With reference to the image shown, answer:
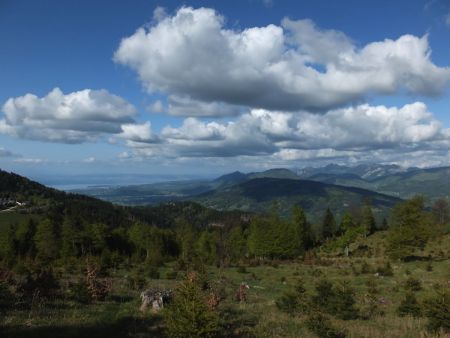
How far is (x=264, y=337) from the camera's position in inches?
564

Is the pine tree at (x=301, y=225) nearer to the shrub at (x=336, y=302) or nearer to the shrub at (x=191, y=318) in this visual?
the shrub at (x=336, y=302)

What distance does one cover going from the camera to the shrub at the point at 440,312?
16.0 metres

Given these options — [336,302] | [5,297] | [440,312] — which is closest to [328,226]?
[336,302]

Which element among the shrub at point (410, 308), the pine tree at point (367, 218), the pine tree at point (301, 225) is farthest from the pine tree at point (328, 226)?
the shrub at point (410, 308)

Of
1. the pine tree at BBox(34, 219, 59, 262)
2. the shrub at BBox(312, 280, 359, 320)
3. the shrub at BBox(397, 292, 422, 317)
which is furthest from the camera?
the pine tree at BBox(34, 219, 59, 262)

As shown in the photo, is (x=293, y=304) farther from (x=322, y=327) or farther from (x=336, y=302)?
(x=322, y=327)

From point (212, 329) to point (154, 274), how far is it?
28597 mm

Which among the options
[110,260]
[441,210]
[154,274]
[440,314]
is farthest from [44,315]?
[441,210]

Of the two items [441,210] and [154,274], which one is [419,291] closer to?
[154,274]

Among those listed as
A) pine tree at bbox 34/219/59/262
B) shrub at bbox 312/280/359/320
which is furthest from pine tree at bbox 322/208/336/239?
shrub at bbox 312/280/359/320

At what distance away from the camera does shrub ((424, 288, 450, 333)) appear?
16000 millimetres

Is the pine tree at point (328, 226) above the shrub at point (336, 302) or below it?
below

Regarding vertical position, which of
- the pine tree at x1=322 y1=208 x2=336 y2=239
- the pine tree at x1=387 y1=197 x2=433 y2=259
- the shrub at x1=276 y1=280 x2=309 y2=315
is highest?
the shrub at x1=276 y1=280 x2=309 y2=315

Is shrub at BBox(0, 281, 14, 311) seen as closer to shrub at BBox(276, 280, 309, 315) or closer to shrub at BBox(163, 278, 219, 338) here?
shrub at BBox(163, 278, 219, 338)
